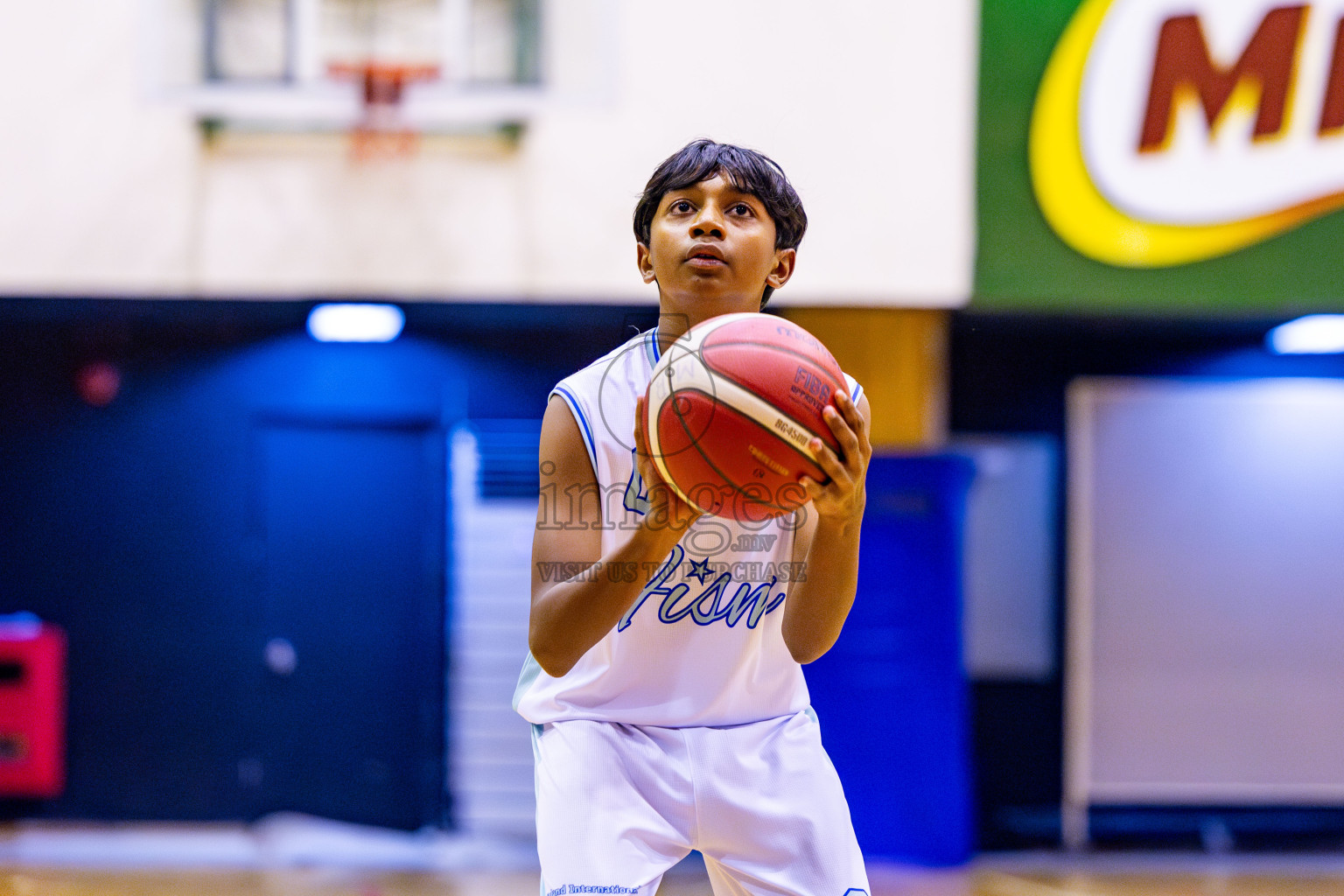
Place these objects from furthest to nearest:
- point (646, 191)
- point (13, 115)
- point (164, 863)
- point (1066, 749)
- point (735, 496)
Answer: point (1066, 749) < point (164, 863) < point (13, 115) < point (646, 191) < point (735, 496)

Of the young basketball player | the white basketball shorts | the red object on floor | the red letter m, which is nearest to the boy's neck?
the young basketball player

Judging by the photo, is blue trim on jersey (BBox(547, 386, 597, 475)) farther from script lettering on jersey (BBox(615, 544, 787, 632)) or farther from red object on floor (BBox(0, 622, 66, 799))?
red object on floor (BBox(0, 622, 66, 799))

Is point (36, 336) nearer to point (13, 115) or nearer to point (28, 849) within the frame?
point (13, 115)

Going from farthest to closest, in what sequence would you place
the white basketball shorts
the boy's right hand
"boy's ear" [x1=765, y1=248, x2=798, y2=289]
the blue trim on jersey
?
"boy's ear" [x1=765, y1=248, x2=798, y2=289]
the blue trim on jersey
the white basketball shorts
the boy's right hand

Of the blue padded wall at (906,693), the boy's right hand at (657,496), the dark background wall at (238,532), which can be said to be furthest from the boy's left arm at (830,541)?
the dark background wall at (238,532)

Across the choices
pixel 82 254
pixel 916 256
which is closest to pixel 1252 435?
pixel 916 256

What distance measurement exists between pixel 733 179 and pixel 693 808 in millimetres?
1100

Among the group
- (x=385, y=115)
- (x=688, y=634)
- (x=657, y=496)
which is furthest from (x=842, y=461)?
(x=385, y=115)

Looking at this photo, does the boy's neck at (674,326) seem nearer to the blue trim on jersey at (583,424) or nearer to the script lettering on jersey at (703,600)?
the blue trim on jersey at (583,424)

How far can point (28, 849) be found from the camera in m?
5.54

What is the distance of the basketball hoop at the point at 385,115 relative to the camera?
16.5 feet

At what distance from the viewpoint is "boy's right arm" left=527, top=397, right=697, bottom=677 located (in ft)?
5.71

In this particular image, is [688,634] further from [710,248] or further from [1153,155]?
[1153,155]

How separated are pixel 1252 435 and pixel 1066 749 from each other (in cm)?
188
